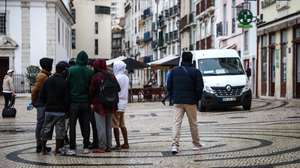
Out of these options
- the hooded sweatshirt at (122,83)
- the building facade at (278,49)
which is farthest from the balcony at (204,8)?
the hooded sweatshirt at (122,83)

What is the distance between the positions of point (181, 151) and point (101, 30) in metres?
82.1

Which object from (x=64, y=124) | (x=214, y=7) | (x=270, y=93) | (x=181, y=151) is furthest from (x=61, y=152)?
(x=214, y=7)

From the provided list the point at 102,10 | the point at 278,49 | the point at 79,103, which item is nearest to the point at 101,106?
the point at 79,103

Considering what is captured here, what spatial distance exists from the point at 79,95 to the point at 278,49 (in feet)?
77.7

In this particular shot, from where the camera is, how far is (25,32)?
1941 inches

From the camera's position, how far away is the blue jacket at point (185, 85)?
1177 cm

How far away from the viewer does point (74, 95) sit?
39.6ft

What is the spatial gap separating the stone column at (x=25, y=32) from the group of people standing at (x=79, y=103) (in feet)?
123

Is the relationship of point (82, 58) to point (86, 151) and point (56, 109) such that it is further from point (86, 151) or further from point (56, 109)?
point (86, 151)

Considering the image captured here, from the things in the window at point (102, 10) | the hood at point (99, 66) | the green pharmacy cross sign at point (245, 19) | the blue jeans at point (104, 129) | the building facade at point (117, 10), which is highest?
the building facade at point (117, 10)

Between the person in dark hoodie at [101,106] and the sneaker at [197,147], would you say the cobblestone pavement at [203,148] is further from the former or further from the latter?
the person in dark hoodie at [101,106]

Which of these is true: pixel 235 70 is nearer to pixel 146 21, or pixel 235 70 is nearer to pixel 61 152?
pixel 61 152

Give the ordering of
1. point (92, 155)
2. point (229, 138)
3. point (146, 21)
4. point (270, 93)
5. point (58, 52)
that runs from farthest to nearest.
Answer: point (146, 21) → point (58, 52) → point (270, 93) → point (229, 138) → point (92, 155)

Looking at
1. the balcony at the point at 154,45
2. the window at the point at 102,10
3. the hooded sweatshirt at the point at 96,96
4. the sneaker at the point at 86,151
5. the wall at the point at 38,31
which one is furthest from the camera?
the window at the point at 102,10
